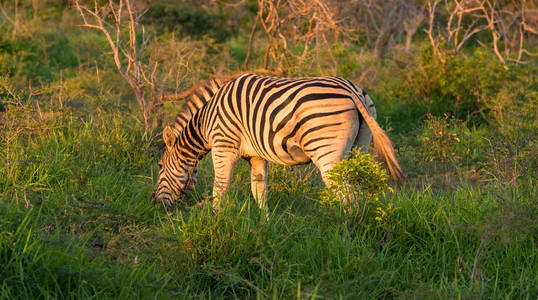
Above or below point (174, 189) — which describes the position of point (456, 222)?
above

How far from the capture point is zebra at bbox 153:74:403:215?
378 centimetres

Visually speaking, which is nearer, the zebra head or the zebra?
the zebra

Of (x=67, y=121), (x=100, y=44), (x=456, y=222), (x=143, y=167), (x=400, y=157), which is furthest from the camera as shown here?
(x=100, y=44)

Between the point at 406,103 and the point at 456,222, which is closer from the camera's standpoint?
the point at 456,222

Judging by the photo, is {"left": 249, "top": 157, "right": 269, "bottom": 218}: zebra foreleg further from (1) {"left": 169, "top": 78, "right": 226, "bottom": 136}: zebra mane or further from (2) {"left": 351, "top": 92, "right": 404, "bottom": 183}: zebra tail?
(2) {"left": 351, "top": 92, "right": 404, "bottom": 183}: zebra tail

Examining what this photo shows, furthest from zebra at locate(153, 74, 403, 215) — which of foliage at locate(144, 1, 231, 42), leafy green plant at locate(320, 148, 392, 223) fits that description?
foliage at locate(144, 1, 231, 42)

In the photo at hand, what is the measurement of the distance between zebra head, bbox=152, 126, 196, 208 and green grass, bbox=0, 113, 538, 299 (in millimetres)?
354

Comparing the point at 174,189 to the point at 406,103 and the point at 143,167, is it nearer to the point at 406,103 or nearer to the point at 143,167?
the point at 143,167

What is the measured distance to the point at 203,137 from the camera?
4.73m

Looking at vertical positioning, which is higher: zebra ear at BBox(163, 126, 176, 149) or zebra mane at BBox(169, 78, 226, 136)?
zebra mane at BBox(169, 78, 226, 136)

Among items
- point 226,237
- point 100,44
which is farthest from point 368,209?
point 100,44

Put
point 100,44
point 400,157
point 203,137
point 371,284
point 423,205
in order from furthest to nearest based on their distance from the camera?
point 100,44, point 400,157, point 203,137, point 423,205, point 371,284

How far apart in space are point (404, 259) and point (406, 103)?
5754 millimetres

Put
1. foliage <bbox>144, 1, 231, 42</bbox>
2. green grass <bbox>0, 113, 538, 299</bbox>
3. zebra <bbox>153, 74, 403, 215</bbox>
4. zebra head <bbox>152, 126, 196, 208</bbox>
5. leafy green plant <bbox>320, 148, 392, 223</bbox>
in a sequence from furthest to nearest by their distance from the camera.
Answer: foliage <bbox>144, 1, 231, 42</bbox>, zebra head <bbox>152, 126, 196, 208</bbox>, zebra <bbox>153, 74, 403, 215</bbox>, leafy green plant <bbox>320, 148, 392, 223</bbox>, green grass <bbox>0, 113, 538, 299</bbox>
